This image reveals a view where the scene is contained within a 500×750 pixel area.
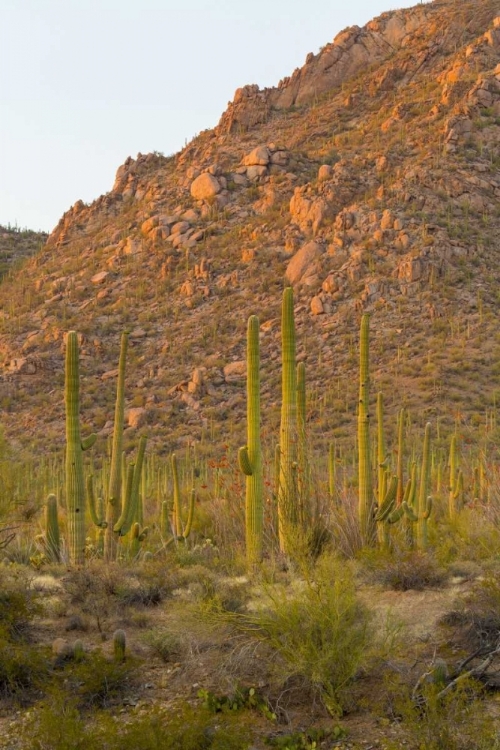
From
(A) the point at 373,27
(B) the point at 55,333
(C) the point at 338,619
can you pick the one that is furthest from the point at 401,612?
(A) the point at 373,27

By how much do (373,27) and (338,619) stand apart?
55186mm

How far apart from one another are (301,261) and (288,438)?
94.4 ft

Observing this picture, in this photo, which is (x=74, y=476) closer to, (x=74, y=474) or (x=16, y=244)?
(x=74, y=474)

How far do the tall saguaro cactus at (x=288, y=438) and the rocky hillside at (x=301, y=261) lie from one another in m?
16.4

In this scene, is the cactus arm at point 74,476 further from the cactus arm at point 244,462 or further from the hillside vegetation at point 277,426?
the cactus arm at point 244,462

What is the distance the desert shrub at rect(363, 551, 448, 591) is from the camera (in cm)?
854

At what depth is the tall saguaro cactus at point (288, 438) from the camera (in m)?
9.76

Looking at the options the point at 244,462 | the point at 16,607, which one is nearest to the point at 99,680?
the point at 16,607

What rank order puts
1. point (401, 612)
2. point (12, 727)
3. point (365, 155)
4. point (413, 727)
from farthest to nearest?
point (365, 155), point (401, 612), point (12, 727), point (413, 727)

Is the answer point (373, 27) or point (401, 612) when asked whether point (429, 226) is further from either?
point (401, 612)

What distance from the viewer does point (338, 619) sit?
6227 mm

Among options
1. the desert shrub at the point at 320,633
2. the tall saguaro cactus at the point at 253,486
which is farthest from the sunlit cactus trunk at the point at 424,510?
the desert shrub at the point at 320,633

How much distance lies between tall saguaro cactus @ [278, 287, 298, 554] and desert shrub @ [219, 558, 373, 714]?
2.69 metres

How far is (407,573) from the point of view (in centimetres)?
857
